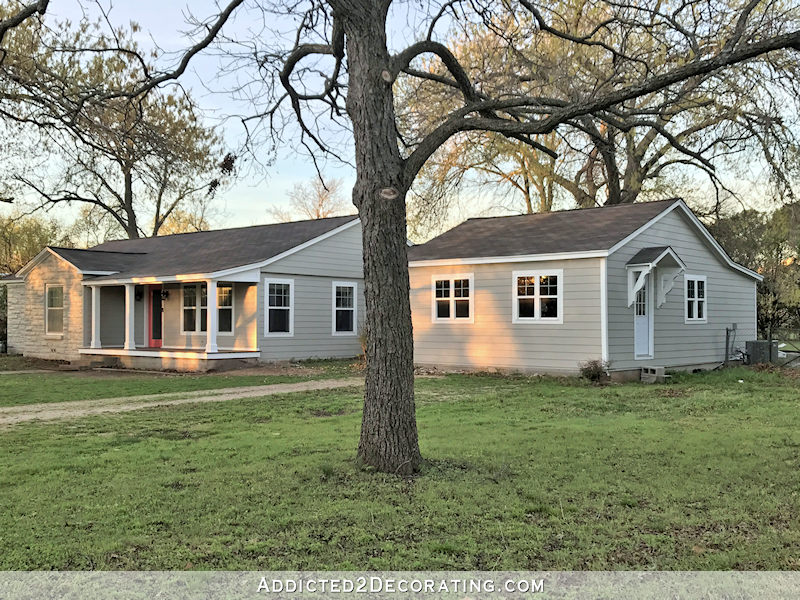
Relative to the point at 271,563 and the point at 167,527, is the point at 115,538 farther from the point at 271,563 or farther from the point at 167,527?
the point at 271,563

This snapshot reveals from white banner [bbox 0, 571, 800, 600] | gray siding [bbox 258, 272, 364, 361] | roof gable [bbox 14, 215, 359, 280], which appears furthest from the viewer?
roof gable [bbox 14, 215, 359, 280]

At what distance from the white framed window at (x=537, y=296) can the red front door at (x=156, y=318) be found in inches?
459

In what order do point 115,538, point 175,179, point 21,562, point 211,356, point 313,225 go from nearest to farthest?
point 21,562 < point 115,538 < point 175,179 < point 211,356 < point 313,225

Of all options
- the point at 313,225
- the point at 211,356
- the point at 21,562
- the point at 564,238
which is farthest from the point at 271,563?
the point at 313,225

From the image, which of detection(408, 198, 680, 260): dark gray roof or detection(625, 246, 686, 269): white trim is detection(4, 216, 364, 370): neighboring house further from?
detection(625, 246, 686, 269): white trim

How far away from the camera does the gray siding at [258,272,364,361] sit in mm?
20719

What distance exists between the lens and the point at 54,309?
2406 cm

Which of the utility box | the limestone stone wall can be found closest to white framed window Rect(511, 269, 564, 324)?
the utility box

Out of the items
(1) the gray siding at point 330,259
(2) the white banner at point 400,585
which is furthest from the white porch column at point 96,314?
(2) the white banner at point 400,585

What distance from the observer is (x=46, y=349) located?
2411cm

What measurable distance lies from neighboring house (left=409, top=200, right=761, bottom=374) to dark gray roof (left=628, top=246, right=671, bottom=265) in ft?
0.11

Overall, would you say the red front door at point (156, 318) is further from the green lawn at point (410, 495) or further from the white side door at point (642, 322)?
the white side door at point (642, 322)

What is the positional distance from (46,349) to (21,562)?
21.9 meters

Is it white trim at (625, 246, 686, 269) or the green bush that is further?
white trim at (625, 246, 686, 269)
